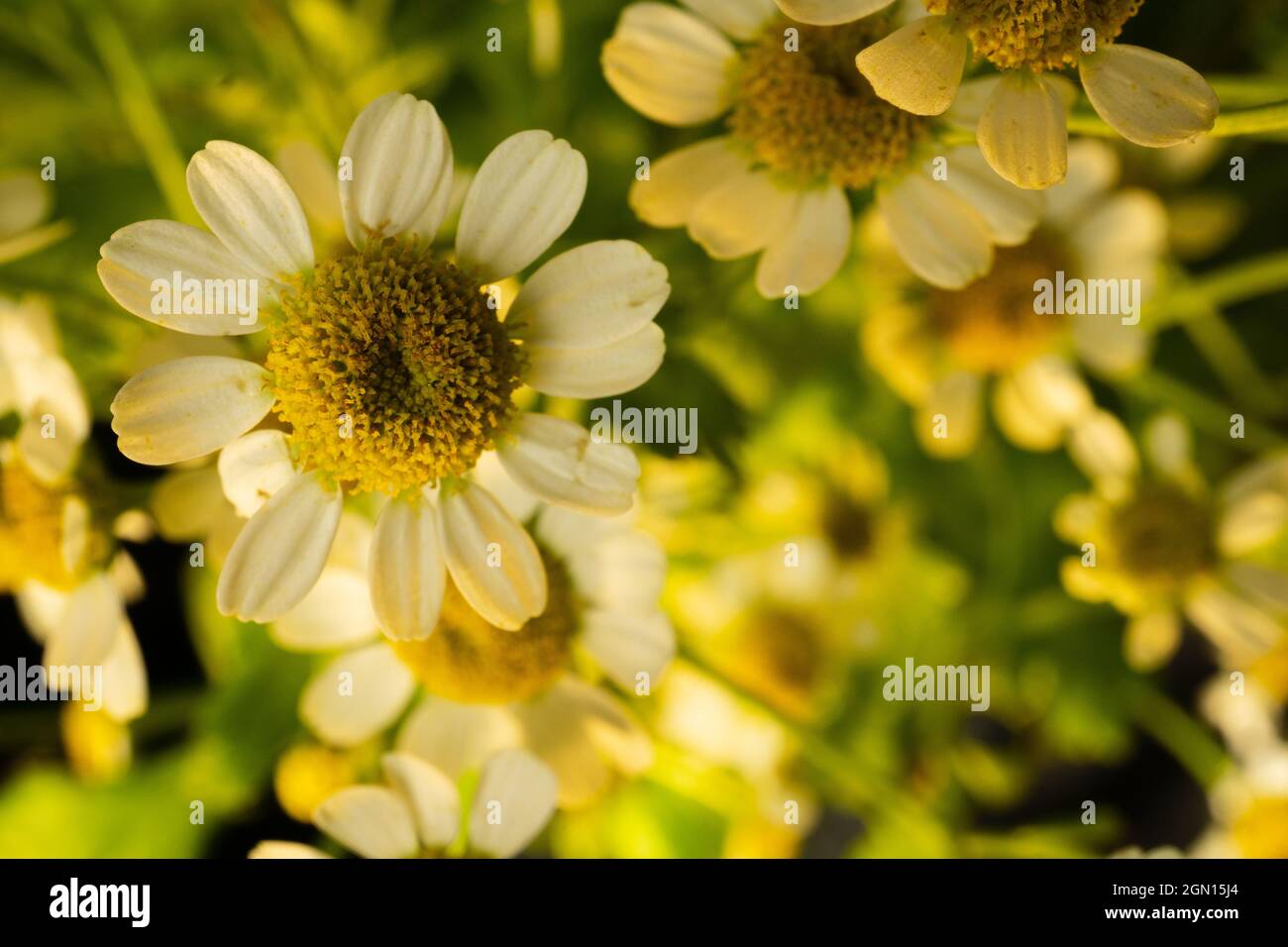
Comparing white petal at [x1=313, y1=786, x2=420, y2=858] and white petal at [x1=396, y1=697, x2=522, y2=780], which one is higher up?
white petal at [x1=396, y1=697, x2=522, y2=780]

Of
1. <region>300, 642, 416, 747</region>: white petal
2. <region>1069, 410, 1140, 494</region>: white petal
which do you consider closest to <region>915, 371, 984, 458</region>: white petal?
<region>1069, 410, 1140, 494</region>: white petal

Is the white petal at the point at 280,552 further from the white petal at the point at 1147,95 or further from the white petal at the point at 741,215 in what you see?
the white petal at the point at 1147,95

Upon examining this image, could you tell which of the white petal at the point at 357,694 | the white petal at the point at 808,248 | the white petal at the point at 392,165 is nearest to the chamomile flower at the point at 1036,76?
the white petal at the point at 808,248

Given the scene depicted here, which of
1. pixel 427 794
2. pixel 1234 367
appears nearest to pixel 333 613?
pixel 427 794

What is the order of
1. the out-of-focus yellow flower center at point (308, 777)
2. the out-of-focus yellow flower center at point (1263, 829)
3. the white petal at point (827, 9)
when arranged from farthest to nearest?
the out-of-focus yellow flower center at point (1263, 829)
the out-of-focus yellow flower center at point (308, 777)
the white petal at point (827, 9)

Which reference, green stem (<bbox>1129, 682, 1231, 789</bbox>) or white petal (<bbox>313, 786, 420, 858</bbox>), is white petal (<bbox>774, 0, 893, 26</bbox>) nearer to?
white petal (<bbox>313, 786, 420, 858</bbox>)

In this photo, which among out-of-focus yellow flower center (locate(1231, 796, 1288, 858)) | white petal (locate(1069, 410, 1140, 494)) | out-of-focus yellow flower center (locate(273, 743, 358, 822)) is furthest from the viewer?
out-of-focus yellow flower center (locate(1231, 796, 1288, 858))
